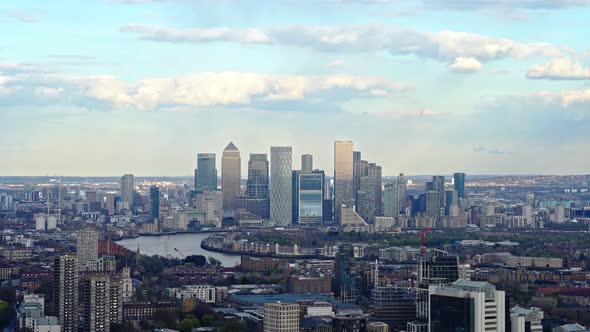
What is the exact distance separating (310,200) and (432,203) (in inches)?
341

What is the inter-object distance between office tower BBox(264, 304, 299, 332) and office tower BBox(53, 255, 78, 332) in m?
4.56

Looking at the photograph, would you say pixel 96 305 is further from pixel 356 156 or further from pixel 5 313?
pixel 356 156

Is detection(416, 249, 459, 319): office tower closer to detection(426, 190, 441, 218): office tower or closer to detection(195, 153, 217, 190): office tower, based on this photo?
detection(426, 190, 441, 218): office tower

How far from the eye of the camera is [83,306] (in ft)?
100

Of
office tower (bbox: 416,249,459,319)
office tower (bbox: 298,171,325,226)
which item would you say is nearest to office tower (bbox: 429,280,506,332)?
office tower (bbox: 416,249,459,319)

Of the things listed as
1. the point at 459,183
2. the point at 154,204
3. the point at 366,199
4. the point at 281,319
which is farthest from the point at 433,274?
the point at 459,183

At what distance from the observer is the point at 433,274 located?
88.9ft

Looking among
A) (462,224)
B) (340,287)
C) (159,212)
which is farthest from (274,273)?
(159,212)

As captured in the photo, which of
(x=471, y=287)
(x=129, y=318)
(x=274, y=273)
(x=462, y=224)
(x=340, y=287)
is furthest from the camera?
(x=462, y=224)

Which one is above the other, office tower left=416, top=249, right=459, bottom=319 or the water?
office tower left=416, top=249, right=459, bottom=319

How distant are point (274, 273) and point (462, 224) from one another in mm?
34867

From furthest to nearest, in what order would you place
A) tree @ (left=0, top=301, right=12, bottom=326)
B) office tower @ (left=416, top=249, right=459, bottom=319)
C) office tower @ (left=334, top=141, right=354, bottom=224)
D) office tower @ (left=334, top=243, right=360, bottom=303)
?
office tower @ (left=334, top=141, right=354, bottom=224) → office tower @ (left=334, top=243, right=360, bottom=303) → tree @ (left=0, top=301, right=12, bottom=326) → office tower @ (left=416, top=249, right=459, bottom=319)

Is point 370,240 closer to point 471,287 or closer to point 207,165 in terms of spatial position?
point 207,165

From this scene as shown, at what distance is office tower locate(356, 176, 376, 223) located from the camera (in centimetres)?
8938
